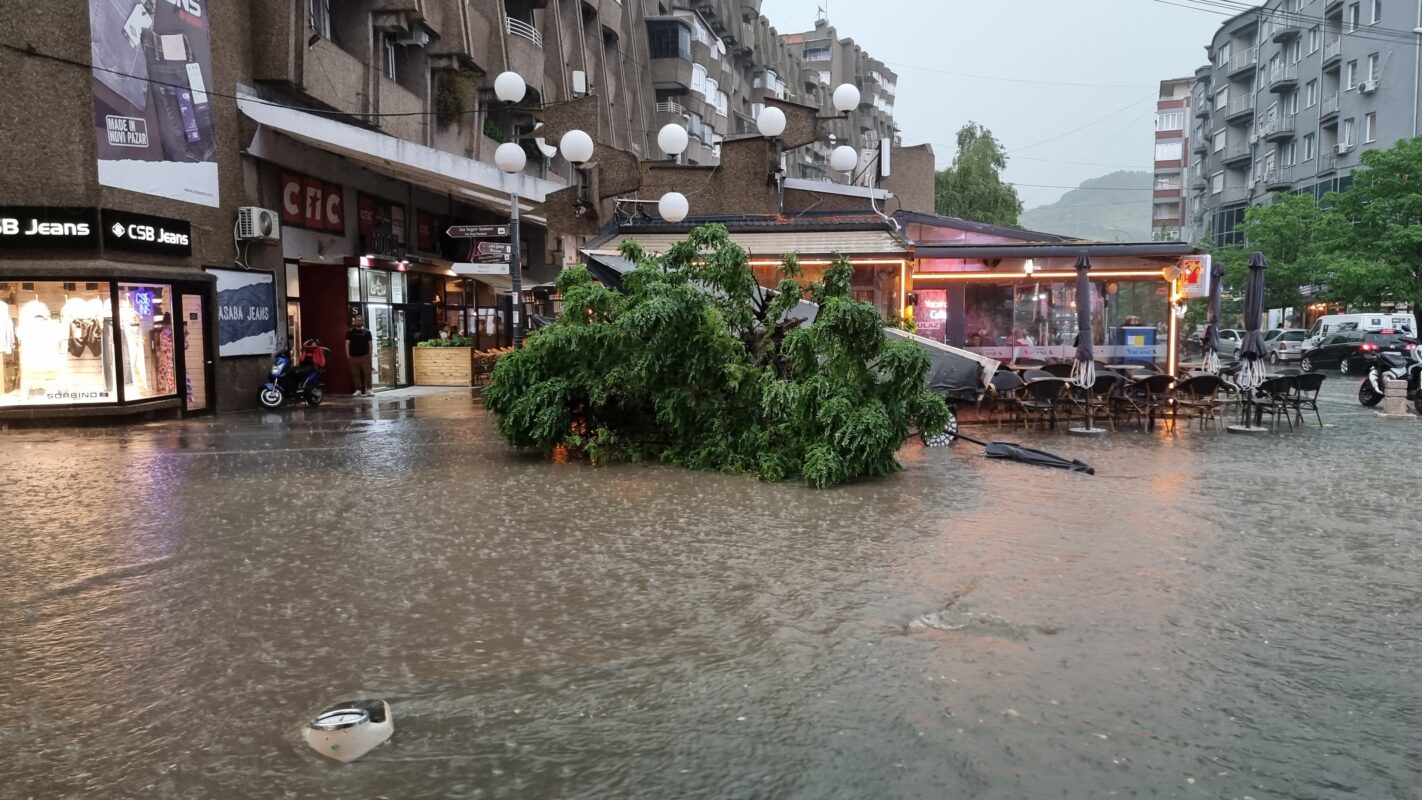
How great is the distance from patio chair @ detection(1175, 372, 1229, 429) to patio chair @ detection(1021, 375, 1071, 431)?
1996mm

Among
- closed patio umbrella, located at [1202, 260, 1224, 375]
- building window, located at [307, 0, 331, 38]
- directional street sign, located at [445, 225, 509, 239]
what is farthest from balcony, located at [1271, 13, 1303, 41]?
building window, located at [307, 0, 331, 38]

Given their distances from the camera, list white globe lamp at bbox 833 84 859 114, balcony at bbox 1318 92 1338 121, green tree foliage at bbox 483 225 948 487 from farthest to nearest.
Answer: balcony at bbox 1318 92 1338 121 < white globe lamp at bbox 833 84 859 114 < green tree foliage at bbox 483 225 948 487

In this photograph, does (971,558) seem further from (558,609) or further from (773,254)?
(773,254)

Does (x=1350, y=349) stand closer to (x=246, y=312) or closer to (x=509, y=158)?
(x=509, y=158)

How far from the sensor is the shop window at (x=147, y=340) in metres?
16.1

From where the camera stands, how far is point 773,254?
20.0m

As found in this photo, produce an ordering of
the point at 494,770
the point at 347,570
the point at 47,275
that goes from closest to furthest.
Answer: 1. the point at 494,770
2. the point at 347,570
3. the point at 47,275

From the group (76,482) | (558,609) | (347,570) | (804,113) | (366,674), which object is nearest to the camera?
(366,674)

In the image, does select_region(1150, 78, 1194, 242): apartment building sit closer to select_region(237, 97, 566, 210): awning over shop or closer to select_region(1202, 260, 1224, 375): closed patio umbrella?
select_region(1202, 260, 1224, 375): closed patio umbrella

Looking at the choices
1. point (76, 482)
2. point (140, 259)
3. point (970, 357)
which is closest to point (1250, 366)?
point (970, 357)

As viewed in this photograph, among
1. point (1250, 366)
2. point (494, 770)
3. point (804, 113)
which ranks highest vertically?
point (804, 113)

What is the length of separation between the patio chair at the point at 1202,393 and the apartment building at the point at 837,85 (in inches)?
2470

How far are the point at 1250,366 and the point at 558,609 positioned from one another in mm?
13970

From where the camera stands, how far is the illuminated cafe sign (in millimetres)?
14953
